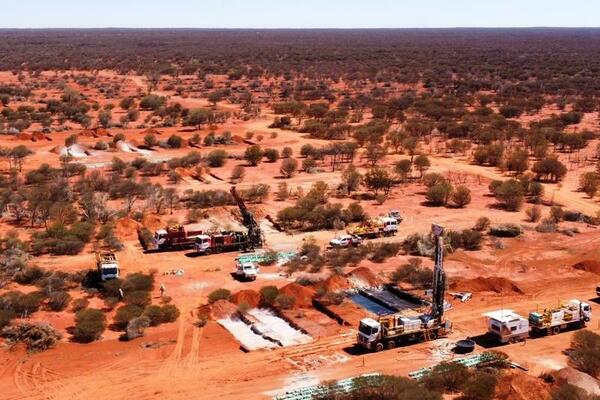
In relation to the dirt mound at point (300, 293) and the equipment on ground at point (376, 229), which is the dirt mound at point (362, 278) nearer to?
the dirt mound at point (300, 293)

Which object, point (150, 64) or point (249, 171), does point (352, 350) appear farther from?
point (150, 64)

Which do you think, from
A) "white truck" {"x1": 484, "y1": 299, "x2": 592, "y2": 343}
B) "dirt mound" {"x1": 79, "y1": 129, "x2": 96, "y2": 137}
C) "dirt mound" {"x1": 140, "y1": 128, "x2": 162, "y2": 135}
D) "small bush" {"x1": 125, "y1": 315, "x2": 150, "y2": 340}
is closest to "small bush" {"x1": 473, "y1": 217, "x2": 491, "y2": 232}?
"white truck" {"x1": 484, "y1": 299, "x2": 592, "y2": 343}

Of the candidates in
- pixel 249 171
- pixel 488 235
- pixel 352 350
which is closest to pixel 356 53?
pixel 249 171

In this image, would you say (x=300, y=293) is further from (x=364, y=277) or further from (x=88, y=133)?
(x=88, y=133)

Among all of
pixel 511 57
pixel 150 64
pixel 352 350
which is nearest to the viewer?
pixel 352 350

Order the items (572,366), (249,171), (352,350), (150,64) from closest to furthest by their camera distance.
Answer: (572,366)
(352,350)
(249,171)
(150,64)

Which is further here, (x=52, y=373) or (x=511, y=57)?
(x=511, y=57)

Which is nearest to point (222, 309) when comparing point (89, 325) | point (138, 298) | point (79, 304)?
point (138, 298)
